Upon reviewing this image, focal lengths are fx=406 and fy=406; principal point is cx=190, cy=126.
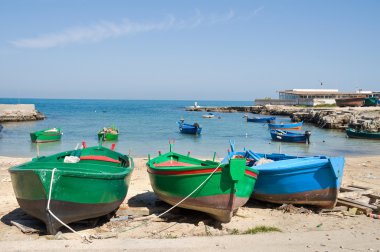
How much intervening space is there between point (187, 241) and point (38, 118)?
2194 inches

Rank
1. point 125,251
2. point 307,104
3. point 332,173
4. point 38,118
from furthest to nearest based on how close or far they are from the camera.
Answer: point 307,104 < point 38,118 < point 332,173 < point 125,251

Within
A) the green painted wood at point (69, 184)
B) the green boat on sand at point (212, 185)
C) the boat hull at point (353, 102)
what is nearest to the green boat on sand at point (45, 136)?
the green painted wood at point (69, 184)

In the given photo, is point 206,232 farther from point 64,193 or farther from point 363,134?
point 363,134

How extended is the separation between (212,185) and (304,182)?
255 centimetres

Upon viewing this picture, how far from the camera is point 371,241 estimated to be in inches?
300

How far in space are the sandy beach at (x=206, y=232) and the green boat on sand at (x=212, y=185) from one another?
0.42m

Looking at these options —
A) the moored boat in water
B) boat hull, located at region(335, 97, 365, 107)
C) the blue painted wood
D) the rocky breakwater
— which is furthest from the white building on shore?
the rocky breakwater

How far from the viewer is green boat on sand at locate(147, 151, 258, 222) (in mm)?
8234

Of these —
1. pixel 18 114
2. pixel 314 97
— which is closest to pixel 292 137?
pixel 18 114

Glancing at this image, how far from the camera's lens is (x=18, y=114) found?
5416cm

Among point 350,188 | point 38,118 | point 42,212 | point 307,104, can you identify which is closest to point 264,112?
point 307,104

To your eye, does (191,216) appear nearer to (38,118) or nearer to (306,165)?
(306,165)

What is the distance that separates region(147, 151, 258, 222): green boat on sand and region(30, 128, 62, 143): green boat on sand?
22472 millimetres

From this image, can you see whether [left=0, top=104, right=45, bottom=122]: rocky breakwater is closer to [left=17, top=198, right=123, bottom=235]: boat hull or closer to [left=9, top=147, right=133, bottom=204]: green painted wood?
[left=9, top=147, right=133, bottom=204]: green painted wood
